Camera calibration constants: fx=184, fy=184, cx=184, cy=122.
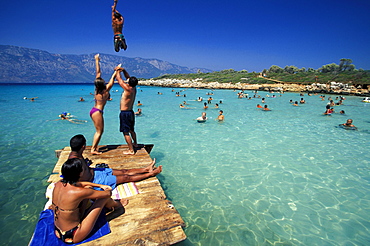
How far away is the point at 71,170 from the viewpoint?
2.27 m

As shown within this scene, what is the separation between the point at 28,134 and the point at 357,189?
14.1m

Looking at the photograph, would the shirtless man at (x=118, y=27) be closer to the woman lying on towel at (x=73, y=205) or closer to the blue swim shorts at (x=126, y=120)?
the blue swim shorts at (x=126, y=120)

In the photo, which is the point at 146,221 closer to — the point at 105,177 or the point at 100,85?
the point at 105,177

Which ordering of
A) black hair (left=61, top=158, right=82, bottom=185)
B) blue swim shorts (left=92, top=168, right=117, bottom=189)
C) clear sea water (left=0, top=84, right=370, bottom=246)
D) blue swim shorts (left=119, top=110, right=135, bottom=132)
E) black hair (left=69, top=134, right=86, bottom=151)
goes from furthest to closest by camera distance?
blue swim shorts (left=119, top=110, right=135, bottom=132) < clear sea water (left=0, top=84, right=370, bottom=246) < blue swim shorts (left=92, top=168, right=117, bottom=189) < black hair (left=69, top=134, right=86, bottom=151) < black hair (left=61, top=158, right=82, bottom=185)

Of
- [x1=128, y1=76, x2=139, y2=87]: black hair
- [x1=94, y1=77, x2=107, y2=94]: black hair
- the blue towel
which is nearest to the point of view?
the blue towel

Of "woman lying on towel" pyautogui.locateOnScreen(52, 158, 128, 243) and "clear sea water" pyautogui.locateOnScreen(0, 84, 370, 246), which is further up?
"woman lying on towel" pyautogui.locateOnScreen(52, 158, 128, 243)

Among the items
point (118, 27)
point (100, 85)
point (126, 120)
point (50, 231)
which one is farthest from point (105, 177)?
point (118, 27)

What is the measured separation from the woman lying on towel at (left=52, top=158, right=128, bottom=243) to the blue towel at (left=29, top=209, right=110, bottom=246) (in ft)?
0.27

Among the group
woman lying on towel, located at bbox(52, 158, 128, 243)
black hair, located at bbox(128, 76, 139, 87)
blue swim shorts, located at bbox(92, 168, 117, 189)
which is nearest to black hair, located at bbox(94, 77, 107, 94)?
black hair, located at bbox(128, 76, 139, 87)

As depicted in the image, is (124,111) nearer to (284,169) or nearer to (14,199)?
(14,199)

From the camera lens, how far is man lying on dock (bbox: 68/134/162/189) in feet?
10.4

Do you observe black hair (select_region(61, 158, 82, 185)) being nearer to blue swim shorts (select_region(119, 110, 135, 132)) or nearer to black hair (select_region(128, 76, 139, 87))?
blue swim shorts (select_region(119, 110, 135, 132))

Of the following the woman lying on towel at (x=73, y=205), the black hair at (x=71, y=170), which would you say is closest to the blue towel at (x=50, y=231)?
the woman lying on towel at (x=73, y=205)

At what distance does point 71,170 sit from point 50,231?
1.13 m
